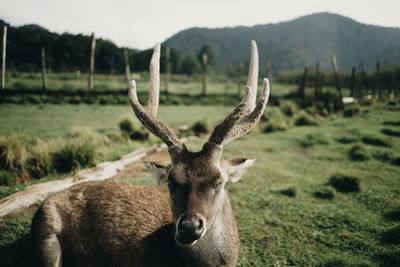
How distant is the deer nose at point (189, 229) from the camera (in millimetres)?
2229

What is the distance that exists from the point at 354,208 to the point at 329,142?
6.08 m

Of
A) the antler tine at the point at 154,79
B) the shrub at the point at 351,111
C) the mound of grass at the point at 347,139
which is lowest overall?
the mound of grass at the point at 347,139

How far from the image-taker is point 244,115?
3064 mm

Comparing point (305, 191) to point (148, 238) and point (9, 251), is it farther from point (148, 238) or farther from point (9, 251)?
point (9, 251)

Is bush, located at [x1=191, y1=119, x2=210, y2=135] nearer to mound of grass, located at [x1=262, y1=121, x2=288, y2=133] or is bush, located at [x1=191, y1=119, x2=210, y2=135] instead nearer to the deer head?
mound of grass, located at [x1=262, y1=121, x2=288, y2=133]

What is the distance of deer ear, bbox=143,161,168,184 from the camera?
2.99 m

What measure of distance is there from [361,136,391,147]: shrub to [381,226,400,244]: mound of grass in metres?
7.07

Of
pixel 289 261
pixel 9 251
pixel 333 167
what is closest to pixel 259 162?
pixel 333 167

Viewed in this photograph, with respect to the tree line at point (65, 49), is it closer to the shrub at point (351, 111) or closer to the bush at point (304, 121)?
the bush at point (304, 121)

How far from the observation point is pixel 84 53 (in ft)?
78.0

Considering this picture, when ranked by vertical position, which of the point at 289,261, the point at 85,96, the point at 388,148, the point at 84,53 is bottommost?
the point at 289,261

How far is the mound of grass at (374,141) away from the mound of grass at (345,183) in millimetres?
5109

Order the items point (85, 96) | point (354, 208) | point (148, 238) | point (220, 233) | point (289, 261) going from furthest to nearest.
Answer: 1. point (85, 96)
2. point (354, 208)
3. point (289, 261)
4. point (148, 238)
5. point (220, 233)

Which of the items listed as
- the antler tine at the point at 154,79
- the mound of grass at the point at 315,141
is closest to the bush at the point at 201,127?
the mound of grass at the point at 315,141
